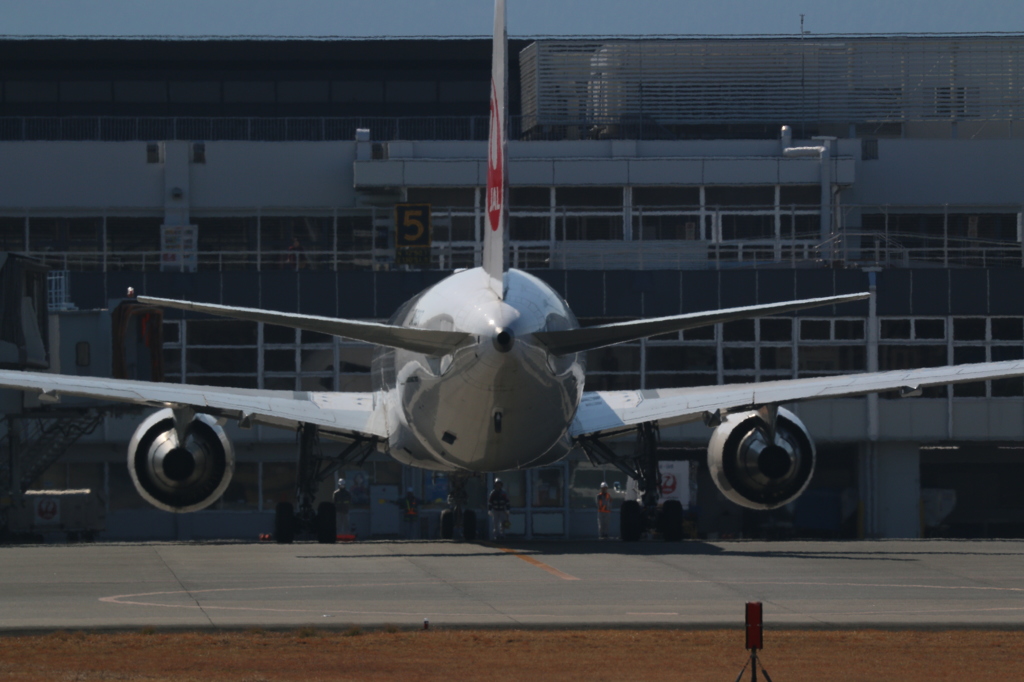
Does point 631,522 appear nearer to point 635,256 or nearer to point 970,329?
point 635,256

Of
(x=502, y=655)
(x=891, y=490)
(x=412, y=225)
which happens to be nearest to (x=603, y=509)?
(x=891, y=490)

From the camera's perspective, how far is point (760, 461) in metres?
30.6

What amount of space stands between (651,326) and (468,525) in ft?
40.4

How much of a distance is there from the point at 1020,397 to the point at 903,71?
21365 millimetres

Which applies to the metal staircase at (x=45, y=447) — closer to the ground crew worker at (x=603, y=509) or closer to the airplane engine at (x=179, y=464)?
the airplane engine at (x=179, y=464)

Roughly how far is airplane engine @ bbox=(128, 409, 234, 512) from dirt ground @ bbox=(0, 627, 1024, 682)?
1491cm

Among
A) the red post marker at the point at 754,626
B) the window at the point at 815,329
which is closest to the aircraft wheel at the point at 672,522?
the red post marker at the point at 754,626

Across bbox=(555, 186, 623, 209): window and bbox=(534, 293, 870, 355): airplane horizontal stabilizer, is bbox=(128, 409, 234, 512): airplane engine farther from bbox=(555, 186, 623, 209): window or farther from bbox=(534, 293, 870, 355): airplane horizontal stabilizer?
bbox=(555, 186, 623, 209): window

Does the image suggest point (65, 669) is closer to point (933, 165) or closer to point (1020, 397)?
point (1020, 397)

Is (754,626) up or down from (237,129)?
down

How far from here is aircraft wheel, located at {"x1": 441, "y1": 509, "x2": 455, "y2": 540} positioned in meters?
35.5

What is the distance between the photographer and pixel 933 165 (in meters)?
61.5

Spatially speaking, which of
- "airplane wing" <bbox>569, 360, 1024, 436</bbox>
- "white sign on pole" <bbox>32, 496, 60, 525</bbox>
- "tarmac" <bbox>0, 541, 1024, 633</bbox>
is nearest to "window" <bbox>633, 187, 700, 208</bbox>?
"white sign on pole" <bbox>32, 496, 60, 525</bbox>

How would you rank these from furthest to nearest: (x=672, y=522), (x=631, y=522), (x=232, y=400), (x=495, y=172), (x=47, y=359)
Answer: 1. (x=47, y=359)
2. (x=631, y=522)
3. (x=672, y=522)
4. (x=232, y=400)
5. (x=495, y=172)
